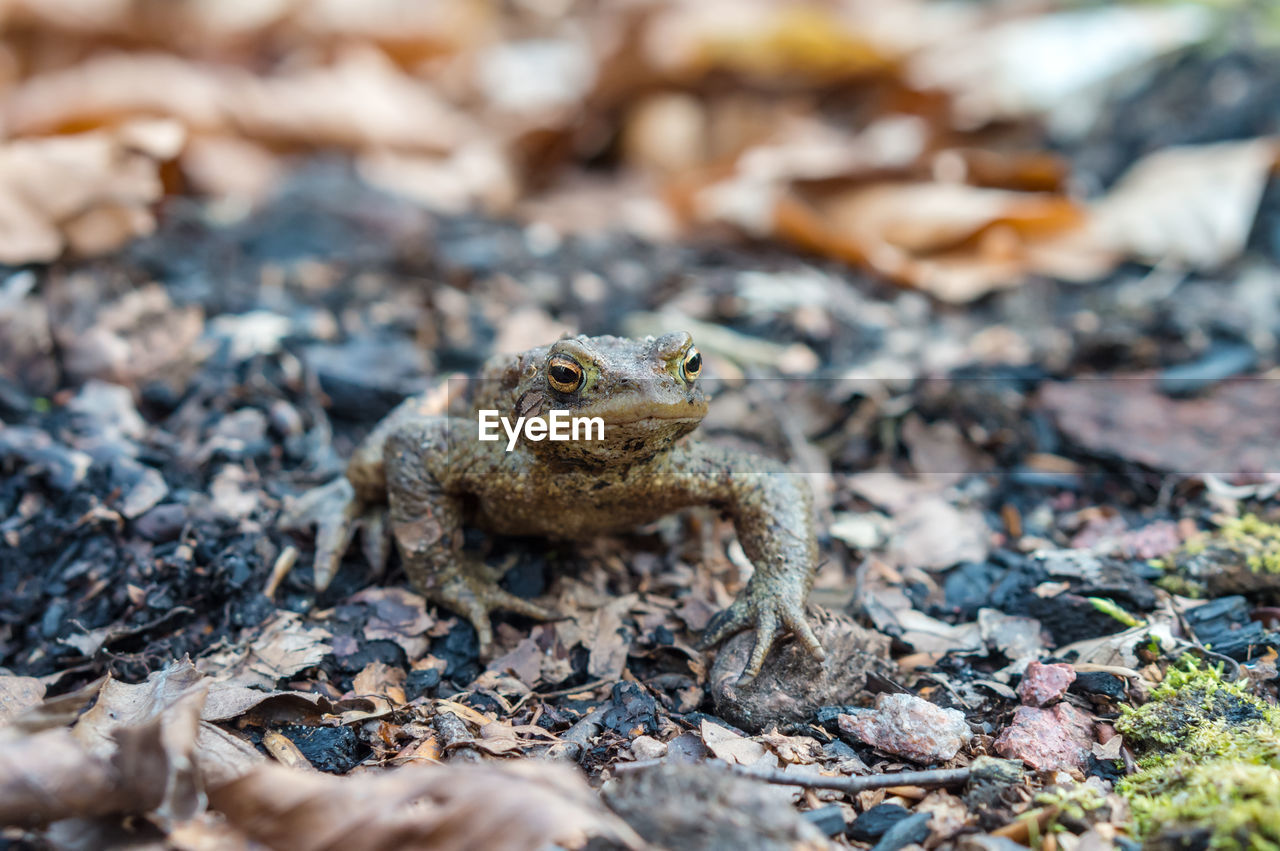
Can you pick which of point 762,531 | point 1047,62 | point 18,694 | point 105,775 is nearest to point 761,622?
point 762,531

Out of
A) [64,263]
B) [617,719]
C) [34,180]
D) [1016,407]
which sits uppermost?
[34,180]

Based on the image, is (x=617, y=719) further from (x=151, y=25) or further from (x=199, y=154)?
(x=151, y=25)

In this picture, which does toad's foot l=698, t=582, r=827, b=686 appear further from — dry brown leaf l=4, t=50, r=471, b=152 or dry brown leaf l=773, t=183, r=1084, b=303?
dry brown leaf l=4, t=50, r=471, b=152

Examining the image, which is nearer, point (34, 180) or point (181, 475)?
point (181, 475)

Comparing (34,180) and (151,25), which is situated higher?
(151,25)

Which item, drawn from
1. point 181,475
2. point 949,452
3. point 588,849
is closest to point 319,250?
point 181,475

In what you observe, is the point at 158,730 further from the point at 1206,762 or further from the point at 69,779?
the point at 1206,762

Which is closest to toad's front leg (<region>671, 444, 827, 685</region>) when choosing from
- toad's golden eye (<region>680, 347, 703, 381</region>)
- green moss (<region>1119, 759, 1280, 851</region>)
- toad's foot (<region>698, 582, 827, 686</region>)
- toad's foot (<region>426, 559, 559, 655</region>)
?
toad's foot (<region>698, 582, 827, 686</region>)
